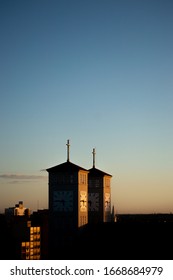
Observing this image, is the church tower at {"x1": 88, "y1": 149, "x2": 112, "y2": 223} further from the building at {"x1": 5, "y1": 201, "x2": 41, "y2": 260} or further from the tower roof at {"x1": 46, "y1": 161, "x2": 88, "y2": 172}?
the building at {"x1": 5, "y1": 201, "x2": 41, "y2": 260}

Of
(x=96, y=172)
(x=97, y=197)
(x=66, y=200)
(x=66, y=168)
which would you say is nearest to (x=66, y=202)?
(x=66, y=200)

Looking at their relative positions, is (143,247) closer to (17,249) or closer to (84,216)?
(84,216)

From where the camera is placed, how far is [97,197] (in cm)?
5928

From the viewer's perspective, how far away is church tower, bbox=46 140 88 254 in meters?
51.1

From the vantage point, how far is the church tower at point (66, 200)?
51.1 m

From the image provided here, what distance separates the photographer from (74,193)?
5159cm

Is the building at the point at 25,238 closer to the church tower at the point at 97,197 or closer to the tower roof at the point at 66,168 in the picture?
the church tower at the point at 97,197

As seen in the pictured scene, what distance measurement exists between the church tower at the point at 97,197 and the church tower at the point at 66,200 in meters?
6.07

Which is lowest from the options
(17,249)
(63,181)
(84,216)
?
(17,249)

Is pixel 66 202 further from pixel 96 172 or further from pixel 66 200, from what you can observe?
pixel 96 172

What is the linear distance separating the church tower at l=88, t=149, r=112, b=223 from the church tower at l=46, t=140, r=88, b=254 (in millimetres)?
6069
